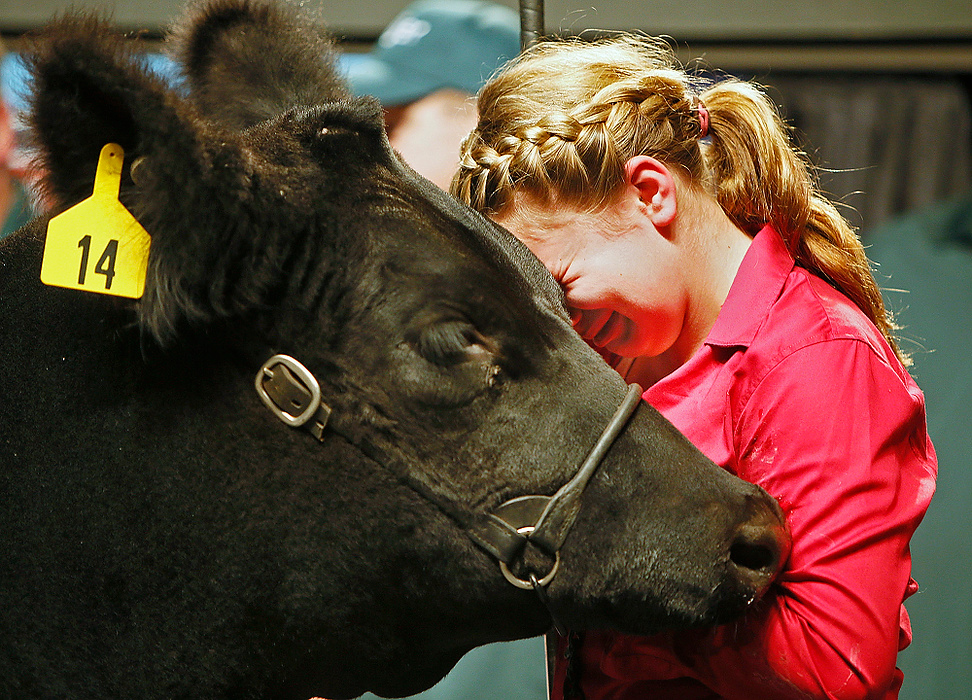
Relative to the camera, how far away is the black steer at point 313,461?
2.86ft

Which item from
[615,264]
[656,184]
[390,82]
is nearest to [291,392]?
[615,264]

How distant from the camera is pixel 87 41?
792 mm

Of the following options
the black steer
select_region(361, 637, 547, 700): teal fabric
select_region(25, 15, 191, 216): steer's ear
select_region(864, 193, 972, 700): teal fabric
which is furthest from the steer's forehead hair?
select_region(864, 193, 972, 700): teal fabric

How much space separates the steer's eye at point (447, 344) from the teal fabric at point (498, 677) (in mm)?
1756

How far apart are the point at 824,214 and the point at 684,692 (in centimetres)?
66

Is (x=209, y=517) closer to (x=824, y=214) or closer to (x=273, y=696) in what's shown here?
(x=273, y=696)

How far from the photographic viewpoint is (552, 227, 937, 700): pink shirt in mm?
881

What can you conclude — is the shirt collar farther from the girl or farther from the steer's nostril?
the steer's nostril

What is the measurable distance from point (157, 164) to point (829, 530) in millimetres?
729

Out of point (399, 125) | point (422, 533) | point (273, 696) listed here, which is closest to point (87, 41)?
point (422, 533)

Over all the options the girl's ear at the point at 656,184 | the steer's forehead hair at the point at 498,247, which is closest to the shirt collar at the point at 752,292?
the girl's ear at the point at 656,184

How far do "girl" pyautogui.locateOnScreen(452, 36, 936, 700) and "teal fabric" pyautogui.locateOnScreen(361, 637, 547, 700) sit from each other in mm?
1340

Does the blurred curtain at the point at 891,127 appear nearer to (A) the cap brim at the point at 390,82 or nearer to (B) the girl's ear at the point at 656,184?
(A) the cap brim at the point at 390,82

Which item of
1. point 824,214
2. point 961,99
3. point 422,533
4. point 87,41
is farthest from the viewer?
point 961,99
